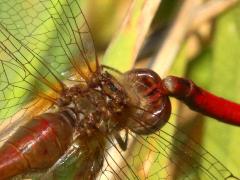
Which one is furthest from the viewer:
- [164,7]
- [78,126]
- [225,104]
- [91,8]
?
[164,7]

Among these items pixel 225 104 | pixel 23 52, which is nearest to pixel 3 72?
pixel 23 52

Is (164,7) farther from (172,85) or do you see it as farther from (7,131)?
(7,131)

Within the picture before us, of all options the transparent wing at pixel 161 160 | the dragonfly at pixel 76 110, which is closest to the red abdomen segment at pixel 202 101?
the dragonfly at pixel 76 110

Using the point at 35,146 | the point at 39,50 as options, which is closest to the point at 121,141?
the point at 35,146

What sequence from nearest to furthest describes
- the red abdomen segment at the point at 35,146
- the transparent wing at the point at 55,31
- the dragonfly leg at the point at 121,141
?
the red abdomen segment at the point at 35,146, the dragonfly leg at the point at 121,141, the transparent wing at the point at 55,31

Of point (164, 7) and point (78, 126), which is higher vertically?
point (164, 7)

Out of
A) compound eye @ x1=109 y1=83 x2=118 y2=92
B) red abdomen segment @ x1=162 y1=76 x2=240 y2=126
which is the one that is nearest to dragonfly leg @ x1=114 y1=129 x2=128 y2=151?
compound eye @ x1=109 y1=83 x2=118 y2=92

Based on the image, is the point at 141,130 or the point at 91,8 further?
the point at 91,8

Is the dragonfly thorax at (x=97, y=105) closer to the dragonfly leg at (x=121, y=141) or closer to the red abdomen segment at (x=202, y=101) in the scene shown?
the dragonfly leg at (x=121, y=141)
